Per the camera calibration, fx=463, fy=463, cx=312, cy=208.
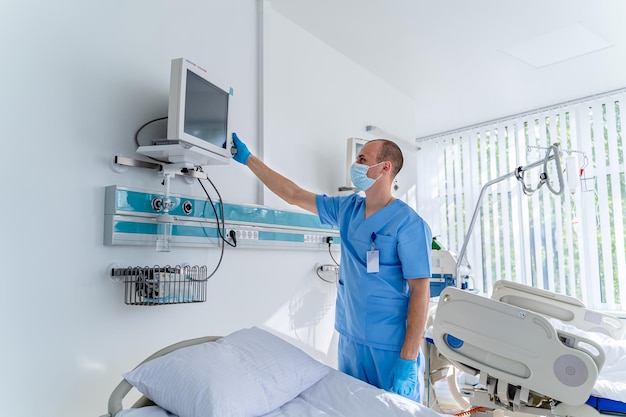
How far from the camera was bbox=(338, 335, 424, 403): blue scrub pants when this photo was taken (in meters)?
1.97

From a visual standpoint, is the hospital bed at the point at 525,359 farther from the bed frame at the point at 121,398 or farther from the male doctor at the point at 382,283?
the bed frame at the point at 121,398

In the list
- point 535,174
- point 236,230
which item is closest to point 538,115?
point 535,174

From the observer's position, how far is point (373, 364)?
2.01 meters

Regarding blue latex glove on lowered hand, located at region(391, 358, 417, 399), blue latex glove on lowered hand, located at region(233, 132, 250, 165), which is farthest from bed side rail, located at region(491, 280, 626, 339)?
blue latex glove on lowered hand, located at region(233, 132, 250, 165)

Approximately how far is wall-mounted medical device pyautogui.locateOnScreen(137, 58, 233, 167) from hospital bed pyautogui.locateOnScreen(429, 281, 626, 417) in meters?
1.24

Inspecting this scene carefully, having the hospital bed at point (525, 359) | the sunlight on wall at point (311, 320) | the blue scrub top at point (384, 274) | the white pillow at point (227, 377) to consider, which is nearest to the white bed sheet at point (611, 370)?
the hospital bed at point (525, 359)

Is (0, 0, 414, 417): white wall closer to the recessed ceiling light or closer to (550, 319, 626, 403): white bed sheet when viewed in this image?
(550, 319, 626, 403): white bed sheet

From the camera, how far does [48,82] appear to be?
5.53ft

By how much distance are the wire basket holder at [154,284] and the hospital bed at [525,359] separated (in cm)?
116

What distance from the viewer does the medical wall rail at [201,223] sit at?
1807mm

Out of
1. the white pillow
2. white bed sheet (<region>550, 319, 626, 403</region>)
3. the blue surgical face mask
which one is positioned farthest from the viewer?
the blue surgical face mask

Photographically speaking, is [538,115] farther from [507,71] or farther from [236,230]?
[236,230]

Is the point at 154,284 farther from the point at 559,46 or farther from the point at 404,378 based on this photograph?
the point at 559,46

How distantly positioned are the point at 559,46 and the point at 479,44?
1.88 feet
